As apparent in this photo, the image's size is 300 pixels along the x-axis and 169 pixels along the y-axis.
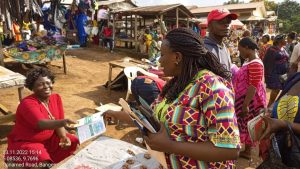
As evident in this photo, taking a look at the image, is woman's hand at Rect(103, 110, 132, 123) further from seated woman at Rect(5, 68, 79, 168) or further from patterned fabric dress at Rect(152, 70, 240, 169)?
seated woman at Rect(5, 68, 79, 168)

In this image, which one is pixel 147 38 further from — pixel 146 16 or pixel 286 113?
pixel 286 113

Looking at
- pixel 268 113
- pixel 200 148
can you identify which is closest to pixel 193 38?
pixel 200 148

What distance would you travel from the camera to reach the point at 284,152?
167 centimetres

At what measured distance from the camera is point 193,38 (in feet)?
5.08

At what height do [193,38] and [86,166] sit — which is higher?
[193,38]

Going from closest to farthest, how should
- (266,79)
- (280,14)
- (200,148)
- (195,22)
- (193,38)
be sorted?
1. (200,148)
2. (193,38)
3. (266,79)
4. (195,22)
5. (280,14)

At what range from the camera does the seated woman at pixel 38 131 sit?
278 centimetres

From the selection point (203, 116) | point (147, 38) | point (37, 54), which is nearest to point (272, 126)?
point (203, 116)

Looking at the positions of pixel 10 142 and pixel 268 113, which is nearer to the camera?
pixel 268 113

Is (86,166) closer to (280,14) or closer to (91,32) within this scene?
(91,32)

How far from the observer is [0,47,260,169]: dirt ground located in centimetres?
505

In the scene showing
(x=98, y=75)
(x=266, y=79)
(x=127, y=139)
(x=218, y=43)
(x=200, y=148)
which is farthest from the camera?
(x=98, y=75)

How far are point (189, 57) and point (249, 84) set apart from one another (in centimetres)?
236

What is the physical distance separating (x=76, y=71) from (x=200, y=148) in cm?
863
